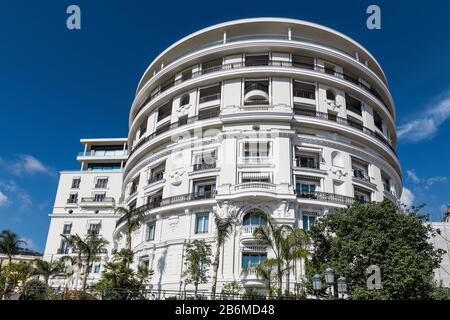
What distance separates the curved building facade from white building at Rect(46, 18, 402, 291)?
0.30 ft

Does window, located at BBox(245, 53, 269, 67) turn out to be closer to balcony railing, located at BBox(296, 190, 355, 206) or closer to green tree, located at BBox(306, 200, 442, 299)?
balcony railing, located at BBox(296, 190, 355, 206)

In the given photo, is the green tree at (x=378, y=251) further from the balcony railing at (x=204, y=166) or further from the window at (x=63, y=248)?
the window at (x=63, y=248)

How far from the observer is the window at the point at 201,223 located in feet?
90.7

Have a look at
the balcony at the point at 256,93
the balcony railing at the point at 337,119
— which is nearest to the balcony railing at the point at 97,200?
the balcony at the point at 256,93

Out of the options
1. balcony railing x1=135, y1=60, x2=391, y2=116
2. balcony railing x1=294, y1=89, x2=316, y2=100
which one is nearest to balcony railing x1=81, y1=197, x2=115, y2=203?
balcony railing x1=135, y1=60, x2=391, y2=116

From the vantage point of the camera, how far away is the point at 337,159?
30438mm

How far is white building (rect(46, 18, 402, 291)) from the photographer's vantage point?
2691 centimetres

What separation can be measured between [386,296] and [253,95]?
19.3 meters

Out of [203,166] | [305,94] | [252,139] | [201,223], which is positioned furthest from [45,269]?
[305,94]

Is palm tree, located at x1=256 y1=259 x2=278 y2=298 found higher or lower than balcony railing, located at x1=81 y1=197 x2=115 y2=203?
lower

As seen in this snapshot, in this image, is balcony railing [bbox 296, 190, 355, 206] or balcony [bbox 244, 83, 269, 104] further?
balcony [bbox 244, 83, 269, 104]
